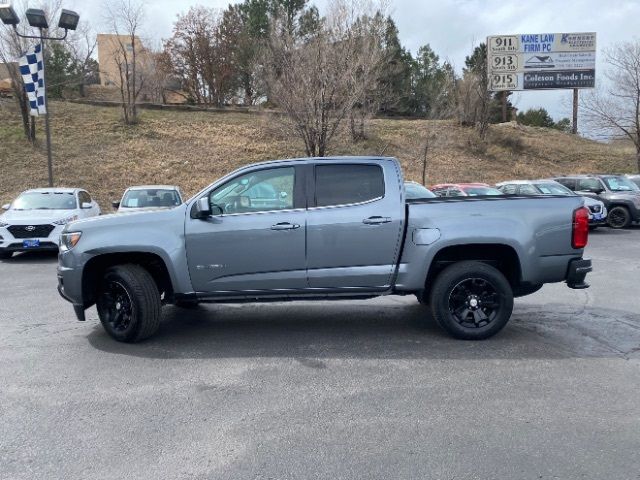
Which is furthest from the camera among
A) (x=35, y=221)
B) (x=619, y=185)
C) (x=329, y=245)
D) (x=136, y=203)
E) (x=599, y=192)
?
(x=619, y=185)

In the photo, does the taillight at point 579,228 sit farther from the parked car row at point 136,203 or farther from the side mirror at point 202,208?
the side mirror at point 202,208

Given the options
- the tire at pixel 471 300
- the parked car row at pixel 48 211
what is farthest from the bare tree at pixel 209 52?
the tire at pixel 471 300

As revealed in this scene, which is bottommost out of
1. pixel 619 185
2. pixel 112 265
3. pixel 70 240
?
pixel 112 265

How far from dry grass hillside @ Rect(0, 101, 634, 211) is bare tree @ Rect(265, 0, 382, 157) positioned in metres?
4.66

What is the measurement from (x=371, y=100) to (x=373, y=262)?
71.6 feet

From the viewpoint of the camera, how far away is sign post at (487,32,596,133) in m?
36.8

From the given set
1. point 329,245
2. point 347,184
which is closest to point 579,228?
point 347,184

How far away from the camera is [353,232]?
572cm

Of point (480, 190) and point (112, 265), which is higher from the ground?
point (480, 190)

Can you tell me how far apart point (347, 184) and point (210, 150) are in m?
23.7

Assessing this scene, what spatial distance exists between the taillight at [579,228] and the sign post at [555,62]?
33.6 m

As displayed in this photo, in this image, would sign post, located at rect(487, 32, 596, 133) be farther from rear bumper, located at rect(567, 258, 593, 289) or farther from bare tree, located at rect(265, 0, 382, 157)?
rear bumper, located at rect(567, 258, 593, 289)

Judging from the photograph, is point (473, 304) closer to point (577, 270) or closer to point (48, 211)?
point (577, 270)

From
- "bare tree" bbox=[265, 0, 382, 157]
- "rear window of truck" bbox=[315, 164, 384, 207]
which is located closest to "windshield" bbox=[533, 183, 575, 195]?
"bare tree" bbox=[265, 0, 382, 157]
